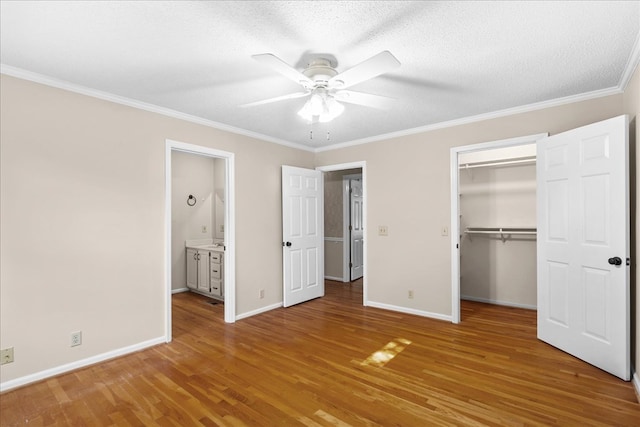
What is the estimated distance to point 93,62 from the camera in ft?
7.75

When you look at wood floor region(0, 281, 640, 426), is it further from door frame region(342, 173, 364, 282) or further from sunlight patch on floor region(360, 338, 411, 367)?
door frame region(342, 173, 364, 282)

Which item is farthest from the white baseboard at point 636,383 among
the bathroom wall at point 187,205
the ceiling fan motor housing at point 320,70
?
the bathroom wall at point 187,205

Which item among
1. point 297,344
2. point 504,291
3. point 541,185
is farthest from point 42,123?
point 504,291

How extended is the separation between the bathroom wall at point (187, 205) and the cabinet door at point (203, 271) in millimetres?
557

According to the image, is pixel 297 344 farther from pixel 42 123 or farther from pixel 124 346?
pixel 42 123

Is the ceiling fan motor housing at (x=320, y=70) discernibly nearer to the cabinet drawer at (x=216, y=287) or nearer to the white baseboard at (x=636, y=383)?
the white baseboard at (x=636, y=383)

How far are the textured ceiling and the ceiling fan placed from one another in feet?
0.38

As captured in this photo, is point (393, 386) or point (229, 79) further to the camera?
point (229, 79)

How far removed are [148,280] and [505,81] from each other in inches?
151

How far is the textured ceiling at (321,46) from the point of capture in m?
1.79

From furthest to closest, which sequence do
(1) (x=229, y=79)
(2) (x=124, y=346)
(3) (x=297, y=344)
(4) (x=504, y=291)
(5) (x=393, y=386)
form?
(4) (x=504, y=291), (3) (x=297, y=344), (2) (x=124, y=346), (1) (x=229, y=79), (5) (x=393, y=386)

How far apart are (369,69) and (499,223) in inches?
145

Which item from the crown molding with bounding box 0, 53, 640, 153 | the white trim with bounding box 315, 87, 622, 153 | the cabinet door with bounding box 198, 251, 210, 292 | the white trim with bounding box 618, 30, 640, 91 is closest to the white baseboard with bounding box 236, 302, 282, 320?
the cabinet door with bounding box 198, 251, 210, 292

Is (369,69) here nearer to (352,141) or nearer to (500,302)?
(352,141)
